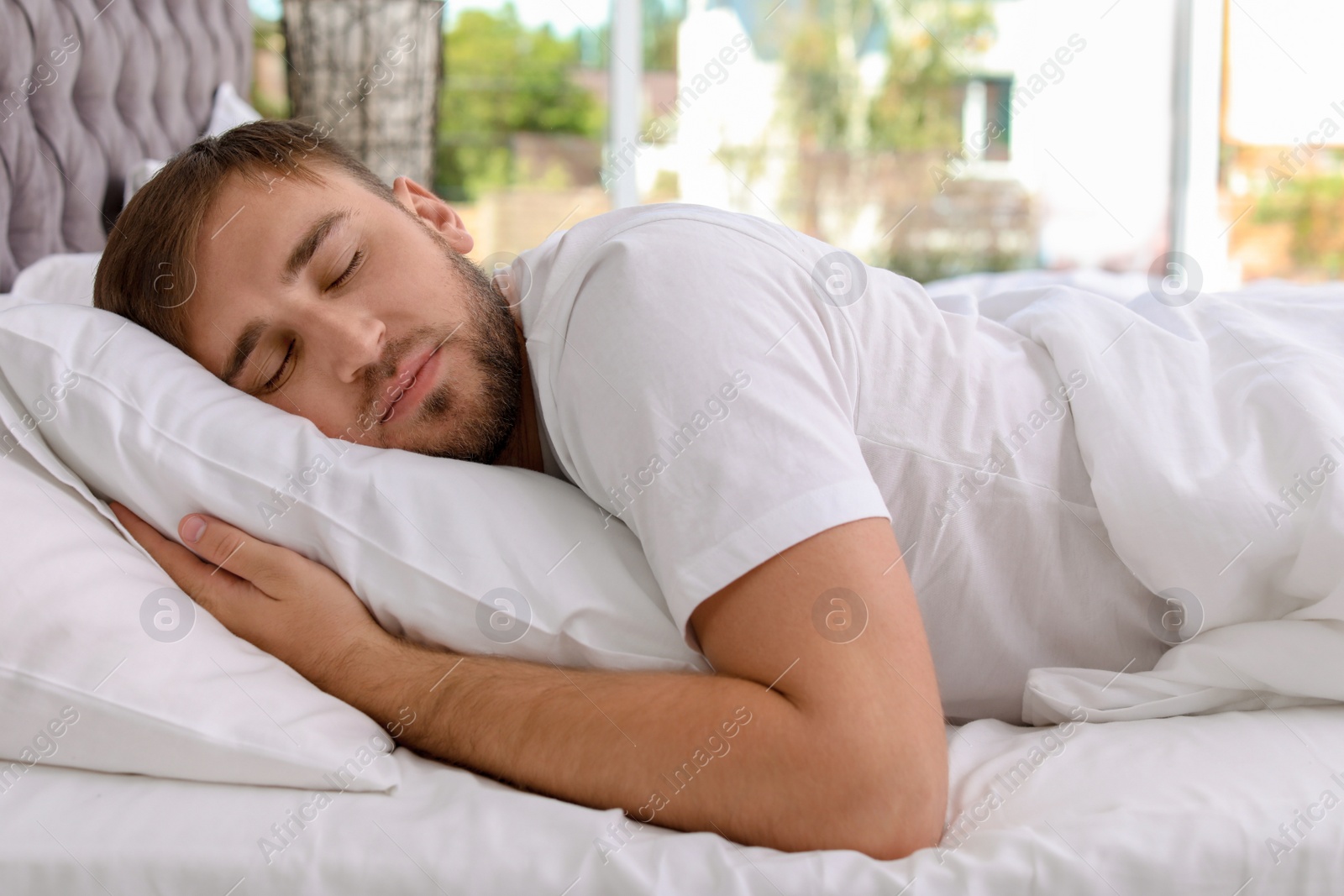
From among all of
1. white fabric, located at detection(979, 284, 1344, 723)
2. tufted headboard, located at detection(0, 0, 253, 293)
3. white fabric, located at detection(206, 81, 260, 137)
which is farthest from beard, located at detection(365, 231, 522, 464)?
white fabric, located at detection(206, 81, 260, 137)

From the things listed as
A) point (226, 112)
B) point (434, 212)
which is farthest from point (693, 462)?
point (226, 112)

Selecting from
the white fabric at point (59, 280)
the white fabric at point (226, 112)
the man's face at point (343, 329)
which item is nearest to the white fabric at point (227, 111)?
the white fabric at point (226, 112)

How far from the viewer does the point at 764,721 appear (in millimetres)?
726

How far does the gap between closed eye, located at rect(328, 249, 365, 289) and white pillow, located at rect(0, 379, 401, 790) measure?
35cm

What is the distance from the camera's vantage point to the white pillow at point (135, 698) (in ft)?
2.50

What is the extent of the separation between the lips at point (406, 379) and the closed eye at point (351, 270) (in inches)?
4.3

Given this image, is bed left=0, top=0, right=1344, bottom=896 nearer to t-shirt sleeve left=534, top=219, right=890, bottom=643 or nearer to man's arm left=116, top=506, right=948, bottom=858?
man's arm left=116, top=506, right=948, bottom=858

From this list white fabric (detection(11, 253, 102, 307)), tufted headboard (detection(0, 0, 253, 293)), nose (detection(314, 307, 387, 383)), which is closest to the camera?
nose (detection(314, 307, 387, 383))

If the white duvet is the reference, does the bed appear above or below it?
below

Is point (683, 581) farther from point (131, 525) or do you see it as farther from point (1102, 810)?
point (131, 525)

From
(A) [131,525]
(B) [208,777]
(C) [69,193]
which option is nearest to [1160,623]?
(B) [208,777]

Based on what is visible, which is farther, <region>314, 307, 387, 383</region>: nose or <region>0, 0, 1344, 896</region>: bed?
<region>314, 307, 387, 383</region>: nose

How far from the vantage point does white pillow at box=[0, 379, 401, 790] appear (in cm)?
76

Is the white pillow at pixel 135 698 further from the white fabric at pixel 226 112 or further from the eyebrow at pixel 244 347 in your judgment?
the white fabric at pixel 226 112
